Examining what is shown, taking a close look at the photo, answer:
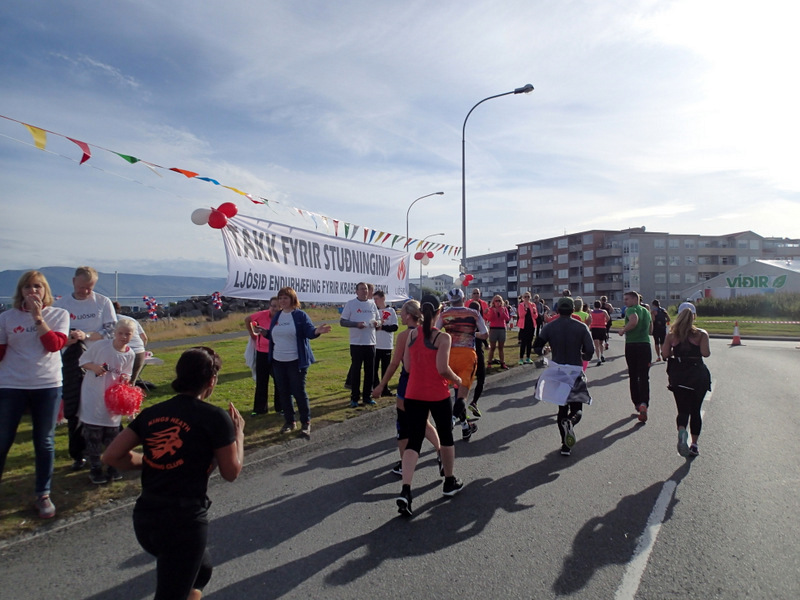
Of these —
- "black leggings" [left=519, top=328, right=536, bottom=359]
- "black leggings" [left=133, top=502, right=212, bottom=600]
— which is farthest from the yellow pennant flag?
"black leggings" [left=519, top=328, right=536, bottom=359]

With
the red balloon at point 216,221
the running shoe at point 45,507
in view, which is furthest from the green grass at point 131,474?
the red balloon at point 216,221

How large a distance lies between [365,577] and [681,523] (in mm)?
2541

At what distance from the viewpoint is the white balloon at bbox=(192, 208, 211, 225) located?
6.72m

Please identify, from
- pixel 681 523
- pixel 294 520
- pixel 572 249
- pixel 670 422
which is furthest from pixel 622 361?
pixel 572 249

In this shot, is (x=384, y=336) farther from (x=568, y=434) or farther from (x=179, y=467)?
(x=179, y=467)

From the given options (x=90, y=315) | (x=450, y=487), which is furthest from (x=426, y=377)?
(x=90, y=315)

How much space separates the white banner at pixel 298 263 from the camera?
→ 6.86 m

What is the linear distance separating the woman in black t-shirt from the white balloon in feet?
15.1

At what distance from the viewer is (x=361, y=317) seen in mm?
8398

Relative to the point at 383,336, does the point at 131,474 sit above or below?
below

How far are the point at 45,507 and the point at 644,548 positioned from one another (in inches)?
180

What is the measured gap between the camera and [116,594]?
127 inches

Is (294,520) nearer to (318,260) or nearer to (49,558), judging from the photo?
(49,558)

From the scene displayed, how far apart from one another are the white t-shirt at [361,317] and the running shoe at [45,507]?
4646mm
